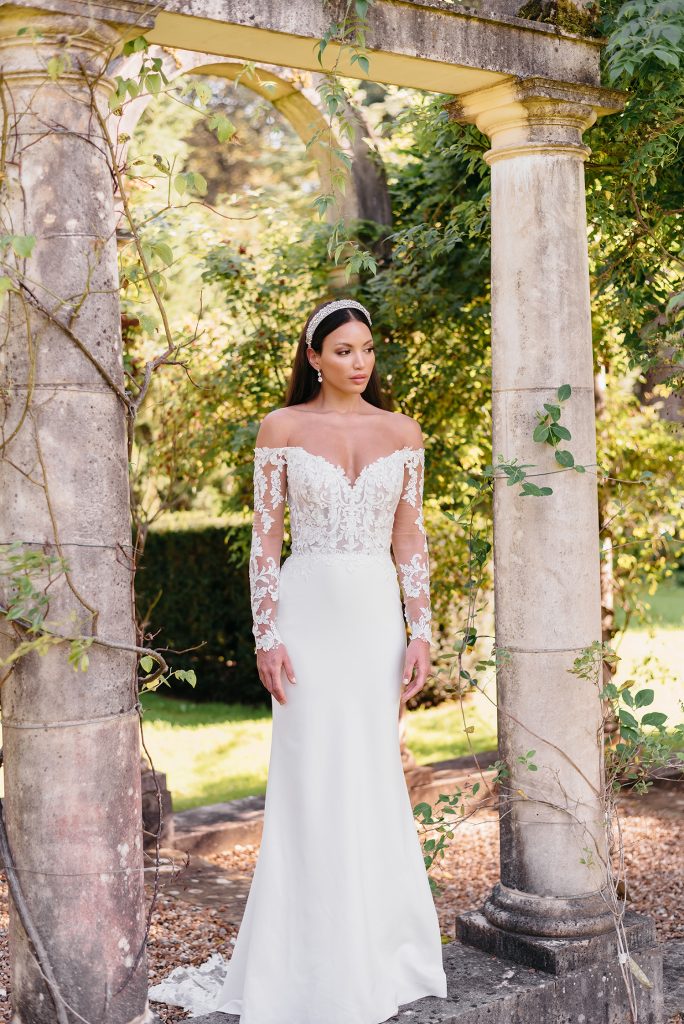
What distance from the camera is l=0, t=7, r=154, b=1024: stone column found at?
2693 millimetres

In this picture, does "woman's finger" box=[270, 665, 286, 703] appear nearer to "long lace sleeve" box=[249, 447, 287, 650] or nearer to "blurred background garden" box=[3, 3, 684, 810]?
"long lace sleeve" box=[249, 447, 287, 650]

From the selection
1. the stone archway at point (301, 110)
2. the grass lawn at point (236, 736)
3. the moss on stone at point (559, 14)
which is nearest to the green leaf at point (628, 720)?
the moss on stone at point (559, 14)

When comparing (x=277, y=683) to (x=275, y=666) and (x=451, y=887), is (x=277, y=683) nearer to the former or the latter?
(x=275, y=666)

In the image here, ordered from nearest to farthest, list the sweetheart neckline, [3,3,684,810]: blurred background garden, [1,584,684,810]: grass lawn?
the sweetheart neckline
[3,3,684,810]: blurred background garden
[1,584,684,810]: grass lawn

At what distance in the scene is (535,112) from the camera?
362cm

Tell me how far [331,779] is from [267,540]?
2.42ft

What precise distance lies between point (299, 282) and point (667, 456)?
255cm

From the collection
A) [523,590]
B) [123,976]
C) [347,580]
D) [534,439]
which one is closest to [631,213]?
[534,439]

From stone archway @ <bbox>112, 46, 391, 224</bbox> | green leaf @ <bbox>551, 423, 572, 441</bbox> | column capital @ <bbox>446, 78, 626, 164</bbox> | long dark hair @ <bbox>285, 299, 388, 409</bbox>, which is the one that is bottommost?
green leaf @ <bbox>551, 423, 572, 441</bbox>

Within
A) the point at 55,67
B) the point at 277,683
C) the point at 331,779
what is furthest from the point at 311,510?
the point at 55,67

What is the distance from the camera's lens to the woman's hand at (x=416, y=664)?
3414 millimetres

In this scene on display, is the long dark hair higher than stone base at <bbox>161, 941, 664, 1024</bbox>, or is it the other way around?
the long dark hair

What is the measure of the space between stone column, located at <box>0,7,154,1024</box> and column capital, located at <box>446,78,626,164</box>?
1.42 metres

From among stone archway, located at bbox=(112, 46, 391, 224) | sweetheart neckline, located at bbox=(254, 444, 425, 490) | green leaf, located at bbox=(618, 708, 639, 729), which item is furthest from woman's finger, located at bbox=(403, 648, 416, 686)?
stone archway, located at bbox=(112, 46, 391, 224)
